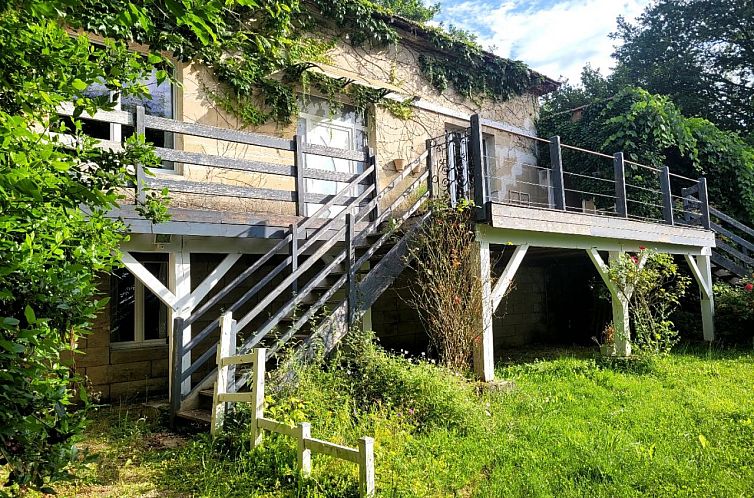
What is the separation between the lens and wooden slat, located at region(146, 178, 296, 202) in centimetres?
571

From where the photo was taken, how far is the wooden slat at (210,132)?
568 cm

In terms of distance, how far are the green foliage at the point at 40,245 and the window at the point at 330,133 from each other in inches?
237

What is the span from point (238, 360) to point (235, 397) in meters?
0.31

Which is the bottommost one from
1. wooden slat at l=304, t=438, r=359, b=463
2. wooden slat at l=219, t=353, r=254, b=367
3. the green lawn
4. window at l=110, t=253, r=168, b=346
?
the green lawn

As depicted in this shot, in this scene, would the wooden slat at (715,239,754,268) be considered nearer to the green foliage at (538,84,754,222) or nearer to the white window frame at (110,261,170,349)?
the green foliage at (538,84,754,222)

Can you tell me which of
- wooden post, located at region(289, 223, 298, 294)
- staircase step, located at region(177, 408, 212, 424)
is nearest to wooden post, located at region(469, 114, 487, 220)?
wooden post, located at region(289, 223, 298, 294)

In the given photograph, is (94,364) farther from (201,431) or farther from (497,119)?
(497,119)

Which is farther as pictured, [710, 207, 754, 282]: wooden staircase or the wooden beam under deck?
[710, 207, 754, 282]: wooden staircase

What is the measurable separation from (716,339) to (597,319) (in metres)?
2.41

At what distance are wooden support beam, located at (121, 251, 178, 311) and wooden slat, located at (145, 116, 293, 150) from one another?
1355 millimetres

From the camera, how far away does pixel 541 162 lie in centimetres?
1226

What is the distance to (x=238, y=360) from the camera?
4738 millimetres

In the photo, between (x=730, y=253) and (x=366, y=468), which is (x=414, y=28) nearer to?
(x=730, y=253)

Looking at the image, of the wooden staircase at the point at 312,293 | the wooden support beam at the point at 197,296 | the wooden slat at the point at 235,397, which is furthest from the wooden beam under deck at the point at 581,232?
the wooden slat at the point at 235,397
